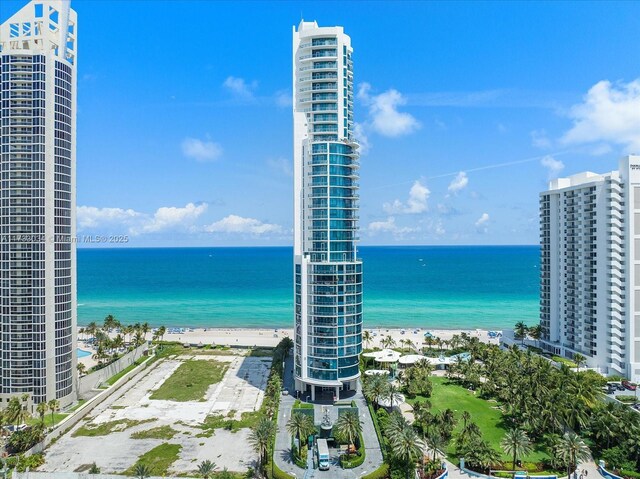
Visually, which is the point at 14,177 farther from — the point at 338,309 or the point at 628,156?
the point at 628,156

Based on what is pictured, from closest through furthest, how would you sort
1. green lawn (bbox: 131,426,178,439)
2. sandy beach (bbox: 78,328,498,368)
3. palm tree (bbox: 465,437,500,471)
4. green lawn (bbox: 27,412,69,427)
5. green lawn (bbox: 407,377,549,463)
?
palm tree (bbox: 465,437,500,471)
green lawn (bbox: 407,377,549,463)
green lawn (bbox: 131,426,178,439)
green lawn (bbox: 27,412,69,427)
sandy beach (bbox: 78,328,498,368)

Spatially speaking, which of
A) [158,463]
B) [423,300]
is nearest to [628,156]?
[158,463]

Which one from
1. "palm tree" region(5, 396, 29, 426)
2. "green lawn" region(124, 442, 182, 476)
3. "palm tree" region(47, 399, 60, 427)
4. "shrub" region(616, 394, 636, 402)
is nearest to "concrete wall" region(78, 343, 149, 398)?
"palm tree" region(47, 399, 60, 427)

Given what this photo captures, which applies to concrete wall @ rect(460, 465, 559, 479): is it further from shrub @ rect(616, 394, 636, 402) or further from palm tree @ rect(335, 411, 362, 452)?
shrub @ rect(616, 394, 636, 402)

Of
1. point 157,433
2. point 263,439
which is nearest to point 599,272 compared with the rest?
point 263,439

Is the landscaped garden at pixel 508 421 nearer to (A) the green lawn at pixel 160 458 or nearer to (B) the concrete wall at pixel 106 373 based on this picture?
(A) the green lawn at pixel 160 458

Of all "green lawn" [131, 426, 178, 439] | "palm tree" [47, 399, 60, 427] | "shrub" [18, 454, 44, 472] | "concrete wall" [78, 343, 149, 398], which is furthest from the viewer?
"concrete wall" [78, 343, 149, 398]

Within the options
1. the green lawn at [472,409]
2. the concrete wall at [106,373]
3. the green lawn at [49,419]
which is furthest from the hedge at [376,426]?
the concrete wall at [106,373]
